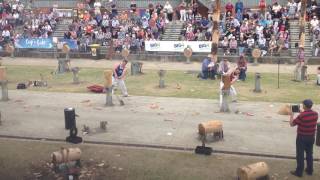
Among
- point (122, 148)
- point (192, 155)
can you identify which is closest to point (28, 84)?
point (122, 148)

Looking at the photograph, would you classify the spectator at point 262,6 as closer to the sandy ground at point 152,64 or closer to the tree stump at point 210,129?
the sandy ground at point 152,64

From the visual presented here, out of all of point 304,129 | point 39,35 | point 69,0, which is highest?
point 69,0

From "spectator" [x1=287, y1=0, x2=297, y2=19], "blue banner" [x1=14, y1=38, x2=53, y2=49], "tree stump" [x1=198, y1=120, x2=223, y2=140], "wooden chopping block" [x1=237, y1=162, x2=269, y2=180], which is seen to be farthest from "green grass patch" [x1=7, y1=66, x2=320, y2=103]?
"spectator" [x1=287, y1=0, x2=297, y2=19]

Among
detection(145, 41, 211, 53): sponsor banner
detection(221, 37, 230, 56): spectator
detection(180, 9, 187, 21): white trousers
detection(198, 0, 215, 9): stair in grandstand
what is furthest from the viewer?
detection(198, 0, 215, 9): stair in grandstand

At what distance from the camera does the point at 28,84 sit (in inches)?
912

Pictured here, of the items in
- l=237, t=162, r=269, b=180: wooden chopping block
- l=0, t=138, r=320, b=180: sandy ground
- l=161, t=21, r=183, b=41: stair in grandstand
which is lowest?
l=0, t=138, r=320, b=180: sandy ground

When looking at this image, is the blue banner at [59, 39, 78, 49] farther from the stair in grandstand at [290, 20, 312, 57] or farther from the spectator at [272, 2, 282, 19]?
the stair in grandstand at [290, 20, 312, 57]

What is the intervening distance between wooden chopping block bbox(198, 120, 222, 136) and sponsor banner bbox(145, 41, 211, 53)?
18088 mm

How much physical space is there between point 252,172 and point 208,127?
3.13 meters

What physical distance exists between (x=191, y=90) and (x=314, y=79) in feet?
22.2

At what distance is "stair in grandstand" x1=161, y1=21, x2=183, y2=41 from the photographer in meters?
34.8

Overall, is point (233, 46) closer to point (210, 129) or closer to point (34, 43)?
point (34, 43)

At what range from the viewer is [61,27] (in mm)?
38406

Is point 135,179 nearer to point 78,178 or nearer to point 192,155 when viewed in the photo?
point 78,178
